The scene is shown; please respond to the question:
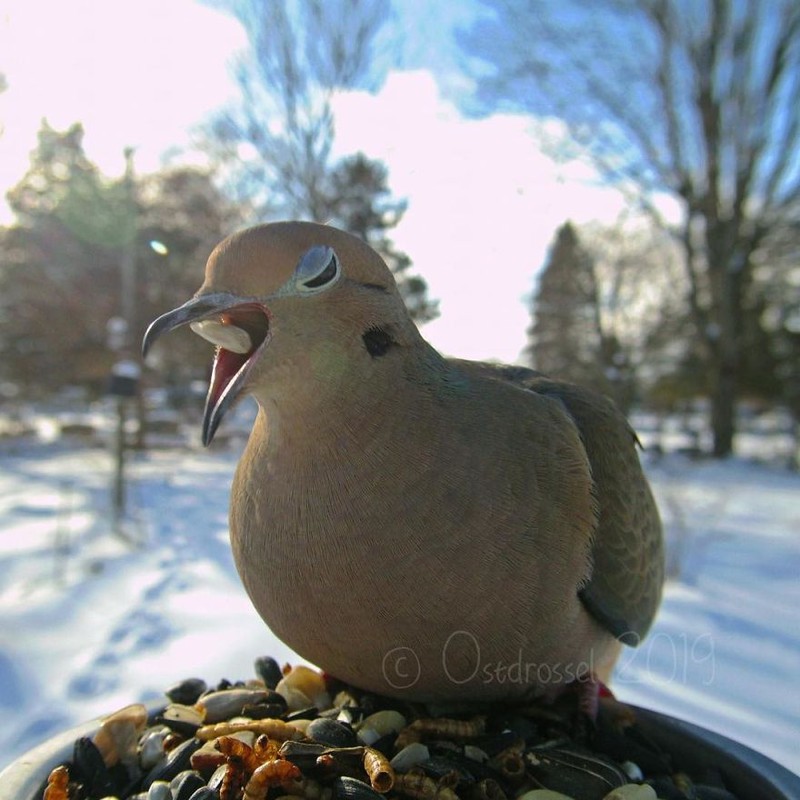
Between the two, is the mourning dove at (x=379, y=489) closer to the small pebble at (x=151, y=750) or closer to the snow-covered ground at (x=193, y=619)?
the small pebble at (x=151, y=750)

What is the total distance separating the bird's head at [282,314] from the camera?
3.49ft

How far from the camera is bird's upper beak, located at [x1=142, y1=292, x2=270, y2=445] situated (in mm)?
1035

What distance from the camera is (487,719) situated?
1290mm

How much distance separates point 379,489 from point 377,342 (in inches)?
10.2

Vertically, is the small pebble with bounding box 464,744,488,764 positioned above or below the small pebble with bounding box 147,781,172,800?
above

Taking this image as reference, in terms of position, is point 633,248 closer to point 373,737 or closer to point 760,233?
point 760,233

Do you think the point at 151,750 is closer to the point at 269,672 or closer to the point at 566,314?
the point at 269,672

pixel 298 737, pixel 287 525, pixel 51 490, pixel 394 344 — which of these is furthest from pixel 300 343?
pixel 51 490

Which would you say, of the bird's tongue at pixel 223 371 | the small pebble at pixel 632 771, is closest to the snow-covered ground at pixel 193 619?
the small pebble at pixel 632 771

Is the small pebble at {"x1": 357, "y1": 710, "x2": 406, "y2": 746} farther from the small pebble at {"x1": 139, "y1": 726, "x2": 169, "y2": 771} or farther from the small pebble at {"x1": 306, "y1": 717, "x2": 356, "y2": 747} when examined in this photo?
the small pebble at {"x1": 139, "y1": 726, "x2": 169, "y2": 771}

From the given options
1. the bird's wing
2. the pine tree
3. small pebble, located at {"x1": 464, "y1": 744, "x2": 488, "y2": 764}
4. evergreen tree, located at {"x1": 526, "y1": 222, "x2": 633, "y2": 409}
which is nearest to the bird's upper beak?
the bird's wing

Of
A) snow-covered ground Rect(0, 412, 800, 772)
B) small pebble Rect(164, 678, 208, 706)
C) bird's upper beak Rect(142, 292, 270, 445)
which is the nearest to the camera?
bird's upper beak Rect(142, 292, 270, 445)

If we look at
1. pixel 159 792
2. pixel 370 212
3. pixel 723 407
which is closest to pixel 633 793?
pixel 159 792

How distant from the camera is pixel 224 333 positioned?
3.60 ft
